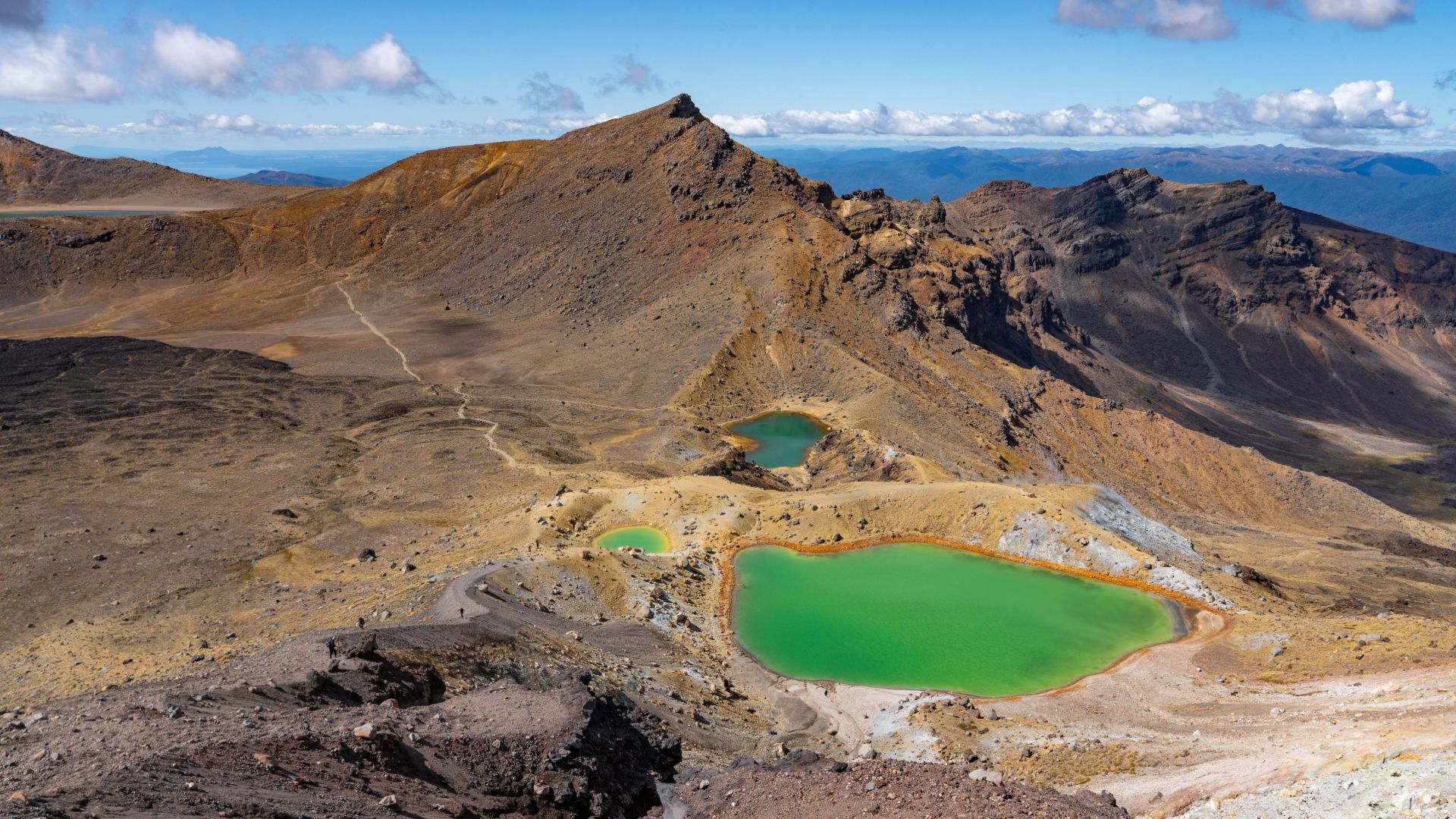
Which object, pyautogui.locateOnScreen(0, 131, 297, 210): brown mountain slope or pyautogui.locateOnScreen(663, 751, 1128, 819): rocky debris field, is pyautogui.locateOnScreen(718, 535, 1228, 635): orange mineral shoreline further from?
pyautogui.locateOnScreen(0, 131, 297, 210): brown mountain slope

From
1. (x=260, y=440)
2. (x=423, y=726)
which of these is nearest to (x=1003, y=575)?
(x=423, y=726)

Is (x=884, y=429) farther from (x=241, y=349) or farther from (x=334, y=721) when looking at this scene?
(x=241, y=349)

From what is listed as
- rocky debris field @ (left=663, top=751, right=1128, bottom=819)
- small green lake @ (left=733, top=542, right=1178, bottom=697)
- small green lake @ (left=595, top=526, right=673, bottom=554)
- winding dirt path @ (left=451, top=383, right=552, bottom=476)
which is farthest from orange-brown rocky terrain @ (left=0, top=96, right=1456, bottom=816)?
small green lake @ (left=733, top=542, right=1178, bottom=697)

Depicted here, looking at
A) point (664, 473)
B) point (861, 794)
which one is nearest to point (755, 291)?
point (664, 473)

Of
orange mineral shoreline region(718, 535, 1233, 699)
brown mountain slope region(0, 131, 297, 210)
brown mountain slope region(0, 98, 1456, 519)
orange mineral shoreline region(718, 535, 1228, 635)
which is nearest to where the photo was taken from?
orange mineral shoreline region(718, 535, 1233, 699)

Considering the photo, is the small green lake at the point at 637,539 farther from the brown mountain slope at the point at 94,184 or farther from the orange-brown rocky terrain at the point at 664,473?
the brown mountain slope at the point at 94,184

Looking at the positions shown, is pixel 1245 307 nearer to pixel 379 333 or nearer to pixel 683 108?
pixel 683 108
